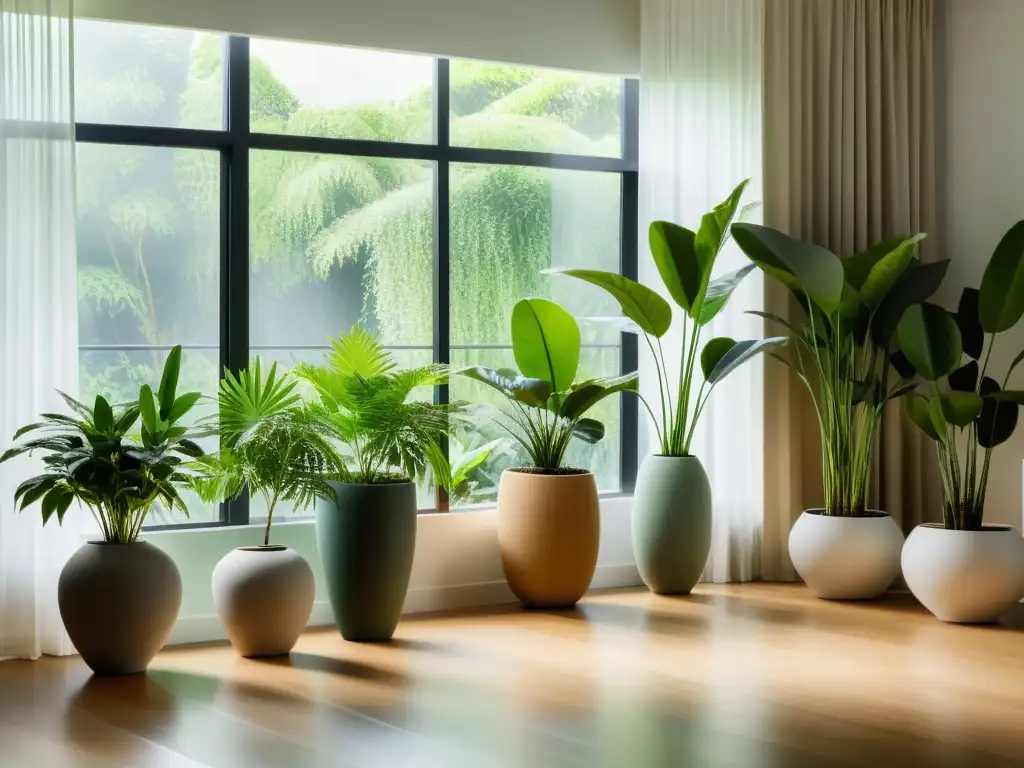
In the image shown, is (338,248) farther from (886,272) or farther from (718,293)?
(886,272)

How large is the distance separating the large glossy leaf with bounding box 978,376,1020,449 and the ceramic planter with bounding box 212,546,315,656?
288cm

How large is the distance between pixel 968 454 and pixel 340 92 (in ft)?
10.1

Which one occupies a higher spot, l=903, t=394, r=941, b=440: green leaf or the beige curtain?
the beige curtain

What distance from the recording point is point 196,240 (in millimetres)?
5207

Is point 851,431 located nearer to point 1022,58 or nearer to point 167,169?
point 1022,58

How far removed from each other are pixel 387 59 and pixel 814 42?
82.9 inches

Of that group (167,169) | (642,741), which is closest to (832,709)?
(642,741)

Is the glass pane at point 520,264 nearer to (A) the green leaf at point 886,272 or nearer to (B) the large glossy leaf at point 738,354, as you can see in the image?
(B) the large glossy leaf at point 738,354

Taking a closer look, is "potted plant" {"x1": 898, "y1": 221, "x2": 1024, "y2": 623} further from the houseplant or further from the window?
the window

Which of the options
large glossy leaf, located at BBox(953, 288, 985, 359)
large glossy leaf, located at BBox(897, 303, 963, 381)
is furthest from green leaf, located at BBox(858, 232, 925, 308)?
large glossy leaf, located at BBox(953, 288, 985, 359)

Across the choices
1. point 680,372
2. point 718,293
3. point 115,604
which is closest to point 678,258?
point 718,293

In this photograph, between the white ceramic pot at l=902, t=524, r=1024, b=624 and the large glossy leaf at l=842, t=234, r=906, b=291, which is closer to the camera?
the white ceramic pot at l=902, t=524, r=1024, b=624

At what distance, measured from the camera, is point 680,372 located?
234 inches

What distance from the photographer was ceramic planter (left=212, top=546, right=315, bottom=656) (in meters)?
4.50
